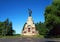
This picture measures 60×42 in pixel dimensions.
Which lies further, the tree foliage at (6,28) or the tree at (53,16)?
the tree foliage at (6,28)

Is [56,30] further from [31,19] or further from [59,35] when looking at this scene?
[31,19]

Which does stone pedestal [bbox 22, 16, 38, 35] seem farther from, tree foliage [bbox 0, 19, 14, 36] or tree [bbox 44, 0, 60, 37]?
tree [bbox 44, 0, 60, 37]

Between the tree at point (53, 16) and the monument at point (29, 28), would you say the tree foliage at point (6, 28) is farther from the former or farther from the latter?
the tree at point (53, 16)

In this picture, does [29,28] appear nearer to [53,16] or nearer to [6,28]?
[6,28]

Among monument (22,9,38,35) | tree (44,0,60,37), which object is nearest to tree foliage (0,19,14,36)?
monument (22,9,38,35)

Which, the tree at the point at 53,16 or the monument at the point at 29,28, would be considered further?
the monument at the point at 29,28

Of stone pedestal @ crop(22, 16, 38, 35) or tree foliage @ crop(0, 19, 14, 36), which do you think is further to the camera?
tree foliage @ crop(0, 19, 14, 36)

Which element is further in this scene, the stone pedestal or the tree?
the stone pedestal

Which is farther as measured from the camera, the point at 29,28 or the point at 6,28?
the point at 6,28

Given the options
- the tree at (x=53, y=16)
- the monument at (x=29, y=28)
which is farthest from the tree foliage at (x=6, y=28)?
the tree at (x=53, y=16)

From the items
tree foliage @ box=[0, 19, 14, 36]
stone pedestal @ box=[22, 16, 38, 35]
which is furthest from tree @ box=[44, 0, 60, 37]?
tree foliage @ box=[0, 19, 14, 36]

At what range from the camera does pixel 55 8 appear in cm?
5069

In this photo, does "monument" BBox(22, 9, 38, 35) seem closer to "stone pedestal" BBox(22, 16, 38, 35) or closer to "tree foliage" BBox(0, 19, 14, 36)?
"stone pedestal" BBox(22, 16, 38, 35)

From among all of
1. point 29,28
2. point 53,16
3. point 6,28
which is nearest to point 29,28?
point 29,28
